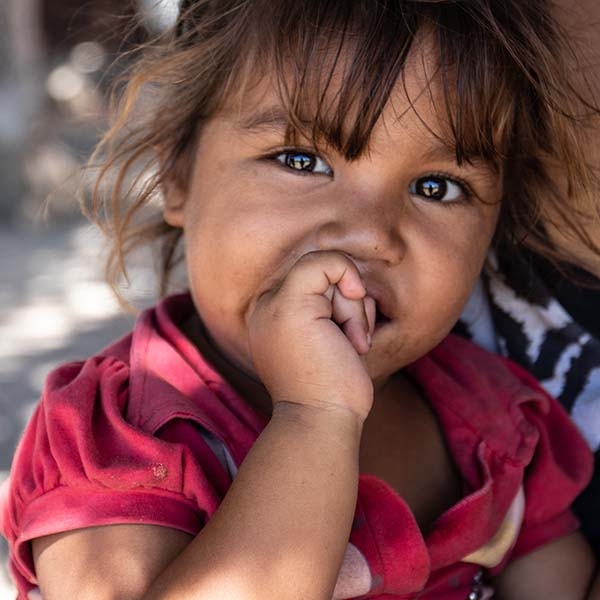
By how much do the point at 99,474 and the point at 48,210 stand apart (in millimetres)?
2692

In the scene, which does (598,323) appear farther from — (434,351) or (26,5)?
(26,5)

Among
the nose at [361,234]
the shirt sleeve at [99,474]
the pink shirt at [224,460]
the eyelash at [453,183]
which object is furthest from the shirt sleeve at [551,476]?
the shirt sleeve at [99,474]

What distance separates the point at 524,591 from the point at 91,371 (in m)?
0.87

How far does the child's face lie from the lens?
153 cm

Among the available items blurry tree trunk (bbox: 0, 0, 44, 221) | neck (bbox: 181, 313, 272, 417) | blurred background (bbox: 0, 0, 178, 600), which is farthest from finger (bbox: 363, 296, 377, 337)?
blurry tree trunk (bbox: 0, 0, 44, 221)

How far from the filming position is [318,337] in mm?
1410

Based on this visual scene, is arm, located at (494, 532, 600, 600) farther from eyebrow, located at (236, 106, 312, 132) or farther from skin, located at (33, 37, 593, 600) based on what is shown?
eyebrow, located at (236, 106, 312, 132)

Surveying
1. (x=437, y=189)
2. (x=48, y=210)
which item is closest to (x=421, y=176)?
(x=437, y=189)

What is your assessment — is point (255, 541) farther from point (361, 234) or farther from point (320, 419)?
point (361, 234)

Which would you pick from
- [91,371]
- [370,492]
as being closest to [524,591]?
[370,492]

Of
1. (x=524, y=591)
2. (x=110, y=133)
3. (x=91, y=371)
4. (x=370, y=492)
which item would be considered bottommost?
(x=524, y=591)

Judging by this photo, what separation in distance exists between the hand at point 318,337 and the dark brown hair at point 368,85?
22 cm

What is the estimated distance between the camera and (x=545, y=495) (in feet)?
6.06

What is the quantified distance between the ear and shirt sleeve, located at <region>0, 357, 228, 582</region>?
1.33ft
